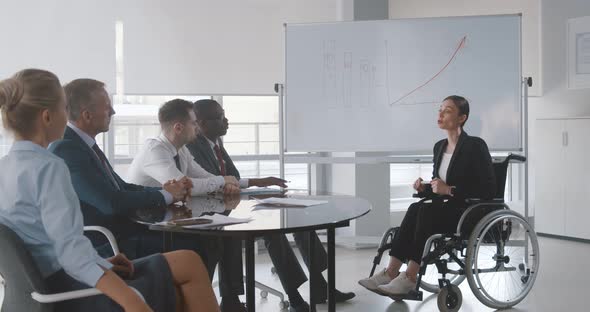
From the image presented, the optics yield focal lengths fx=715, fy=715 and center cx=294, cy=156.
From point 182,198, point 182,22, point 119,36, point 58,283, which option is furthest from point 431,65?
point 58,283

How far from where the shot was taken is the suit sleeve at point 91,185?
2572mm

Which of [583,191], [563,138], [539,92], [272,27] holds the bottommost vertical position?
[583,191]

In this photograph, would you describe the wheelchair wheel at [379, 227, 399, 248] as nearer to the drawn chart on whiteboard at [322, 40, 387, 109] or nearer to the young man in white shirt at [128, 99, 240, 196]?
the young man in white shirt at [128, 99, 240, 196]

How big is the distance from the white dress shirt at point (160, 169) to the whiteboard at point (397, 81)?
1692 mm

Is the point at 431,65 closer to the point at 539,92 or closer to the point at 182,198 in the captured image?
the point at 539,92

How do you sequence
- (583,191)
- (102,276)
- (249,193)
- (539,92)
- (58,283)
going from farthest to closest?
(539,92) < (583,191) < (249,193) < (58,283) < (102,276)

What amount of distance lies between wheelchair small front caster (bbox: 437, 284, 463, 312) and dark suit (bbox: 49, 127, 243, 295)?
4.17ft

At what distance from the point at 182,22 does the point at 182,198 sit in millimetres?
2602

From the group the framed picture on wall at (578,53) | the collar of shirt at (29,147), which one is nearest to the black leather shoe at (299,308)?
the collar of shirt at (29,147)

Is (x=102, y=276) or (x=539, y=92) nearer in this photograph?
(x=102, y=276)

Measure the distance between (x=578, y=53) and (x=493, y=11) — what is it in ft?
2.69

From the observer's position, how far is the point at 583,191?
6.11 meters

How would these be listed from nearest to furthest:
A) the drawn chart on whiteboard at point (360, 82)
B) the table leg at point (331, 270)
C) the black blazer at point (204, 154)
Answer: the table leg at point (331, 270)
the black blazer at point (204, 154)
the drawn chart on whiteboard at point (360, 82)

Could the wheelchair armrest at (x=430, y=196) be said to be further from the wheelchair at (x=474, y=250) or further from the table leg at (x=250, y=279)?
the table leg at (x=250, y=279)
